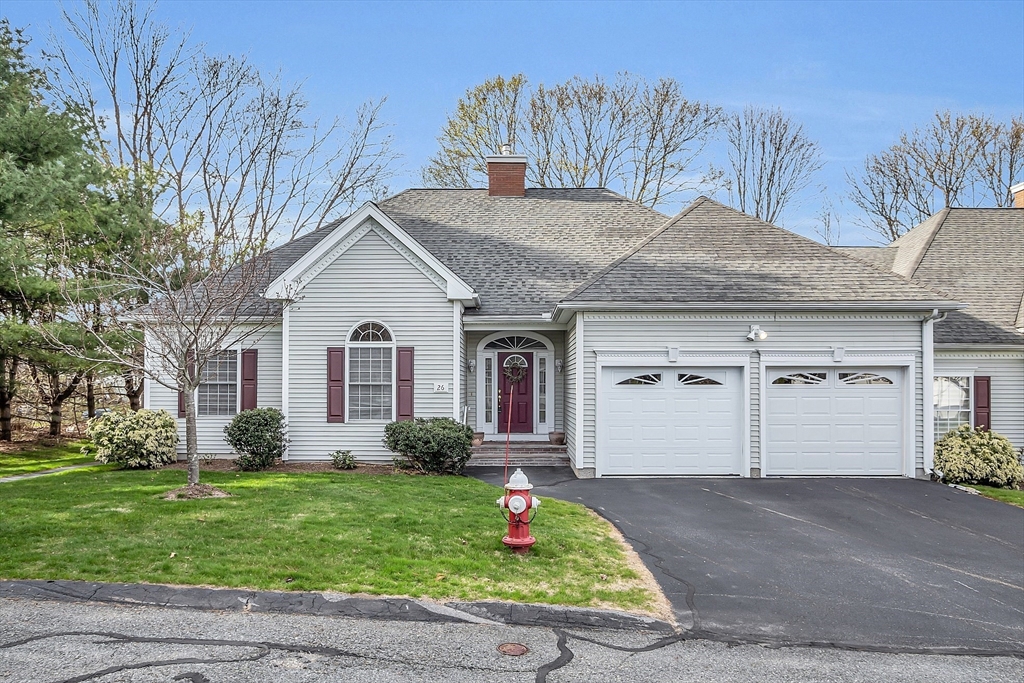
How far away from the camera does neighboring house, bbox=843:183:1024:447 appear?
14297 millimetres

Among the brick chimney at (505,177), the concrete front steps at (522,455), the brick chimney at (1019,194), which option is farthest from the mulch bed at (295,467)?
the brick chimney at (1019,194)

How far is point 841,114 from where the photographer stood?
24734 millimetres

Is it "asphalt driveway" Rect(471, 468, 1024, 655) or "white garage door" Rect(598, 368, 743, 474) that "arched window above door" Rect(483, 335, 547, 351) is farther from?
"asphalt driveway" Rect(471, 468, 1024, 655)

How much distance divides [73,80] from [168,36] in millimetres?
3620

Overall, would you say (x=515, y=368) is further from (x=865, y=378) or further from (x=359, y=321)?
(x=865, y=378)

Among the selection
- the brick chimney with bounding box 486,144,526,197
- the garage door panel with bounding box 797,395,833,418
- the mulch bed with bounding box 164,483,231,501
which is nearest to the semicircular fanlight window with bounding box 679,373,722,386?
the garage door panel with bounding box 797,395,833,418

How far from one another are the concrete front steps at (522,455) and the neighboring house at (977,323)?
8012 mm

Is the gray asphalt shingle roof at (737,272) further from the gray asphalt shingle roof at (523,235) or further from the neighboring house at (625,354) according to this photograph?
the gray asphalt shingle roof at (523,235)

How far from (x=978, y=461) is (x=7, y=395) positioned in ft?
71.4

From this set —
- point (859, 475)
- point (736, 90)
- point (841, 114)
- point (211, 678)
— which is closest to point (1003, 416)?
point (859, 475)

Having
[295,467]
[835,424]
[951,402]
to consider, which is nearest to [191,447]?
[295,467]

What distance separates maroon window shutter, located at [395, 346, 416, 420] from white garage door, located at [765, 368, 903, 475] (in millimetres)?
6698

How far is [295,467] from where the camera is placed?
12.9 meters

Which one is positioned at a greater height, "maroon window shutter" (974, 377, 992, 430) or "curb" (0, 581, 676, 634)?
"maroon window shutter" (974, 377, 992, 430)
